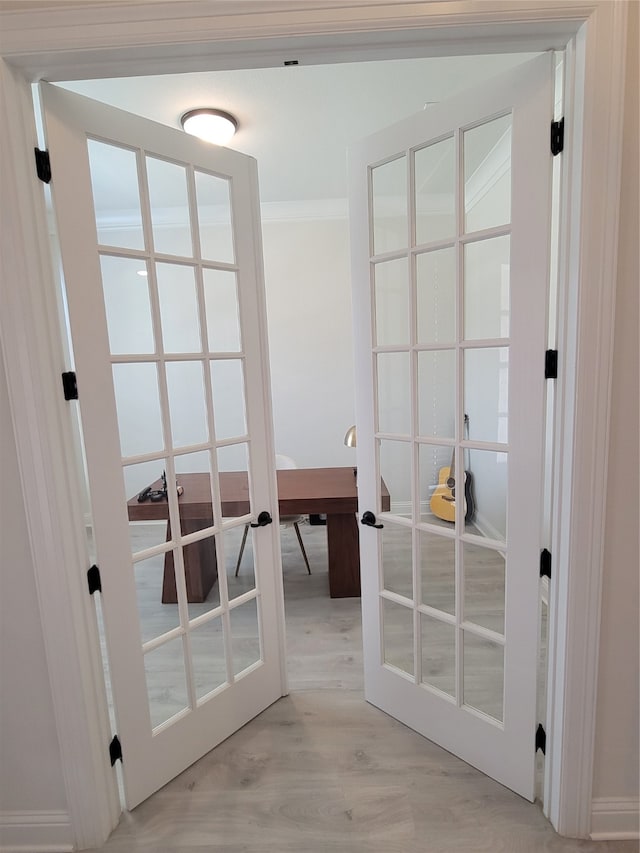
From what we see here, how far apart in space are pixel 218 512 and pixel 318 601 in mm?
1428

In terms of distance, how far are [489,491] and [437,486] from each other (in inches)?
6.8

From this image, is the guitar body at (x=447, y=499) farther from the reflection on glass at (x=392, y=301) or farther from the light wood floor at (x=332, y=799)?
the light wood floor at (x=332, y=799)

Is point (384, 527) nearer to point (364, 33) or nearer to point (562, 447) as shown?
point (562, 447)

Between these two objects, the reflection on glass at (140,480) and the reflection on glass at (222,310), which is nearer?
the reflection on glass at (140,480)

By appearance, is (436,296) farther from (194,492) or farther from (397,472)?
(194,492)

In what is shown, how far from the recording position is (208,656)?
1771 mm

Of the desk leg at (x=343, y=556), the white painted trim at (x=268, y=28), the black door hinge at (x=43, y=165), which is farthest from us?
the desk leg at (x=343, y=556)

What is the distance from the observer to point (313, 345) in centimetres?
418

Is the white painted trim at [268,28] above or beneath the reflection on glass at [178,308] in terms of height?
above

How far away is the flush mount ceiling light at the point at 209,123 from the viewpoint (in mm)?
2328

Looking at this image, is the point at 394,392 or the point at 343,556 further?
the point at 343,556

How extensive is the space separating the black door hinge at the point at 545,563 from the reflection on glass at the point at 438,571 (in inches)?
11.4

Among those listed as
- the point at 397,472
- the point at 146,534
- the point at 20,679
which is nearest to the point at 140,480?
the point at 146,534

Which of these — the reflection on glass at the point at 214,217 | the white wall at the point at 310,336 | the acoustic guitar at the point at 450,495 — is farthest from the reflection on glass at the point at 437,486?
the white wall at the point at 310,336
